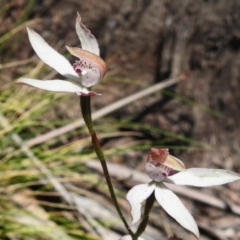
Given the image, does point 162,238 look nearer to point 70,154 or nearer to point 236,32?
point 70,154

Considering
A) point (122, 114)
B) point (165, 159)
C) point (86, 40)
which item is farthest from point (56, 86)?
point (122, 114)

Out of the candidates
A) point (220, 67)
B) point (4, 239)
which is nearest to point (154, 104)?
point (220, 67)

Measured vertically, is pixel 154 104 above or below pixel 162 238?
above

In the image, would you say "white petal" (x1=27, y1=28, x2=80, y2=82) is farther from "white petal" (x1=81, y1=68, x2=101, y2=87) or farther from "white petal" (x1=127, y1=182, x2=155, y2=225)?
"white petal" (x1=127, y1=182, x2=155, y2=225)

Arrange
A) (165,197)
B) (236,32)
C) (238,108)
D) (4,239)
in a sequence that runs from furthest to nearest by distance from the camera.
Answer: (238,108) < (236,32) < (4,239) < (165,197)

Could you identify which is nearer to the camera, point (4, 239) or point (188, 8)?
point (4, 239)

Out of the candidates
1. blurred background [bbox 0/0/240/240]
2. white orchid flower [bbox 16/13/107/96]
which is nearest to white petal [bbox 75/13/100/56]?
white orchid flower [bbox 16/13/107/96]

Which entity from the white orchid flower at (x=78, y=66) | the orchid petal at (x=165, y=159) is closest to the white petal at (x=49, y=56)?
the white orchid flower at (x=78, y=66)

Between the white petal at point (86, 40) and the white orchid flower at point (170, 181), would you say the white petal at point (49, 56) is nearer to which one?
the white petal at point (86, 40)
